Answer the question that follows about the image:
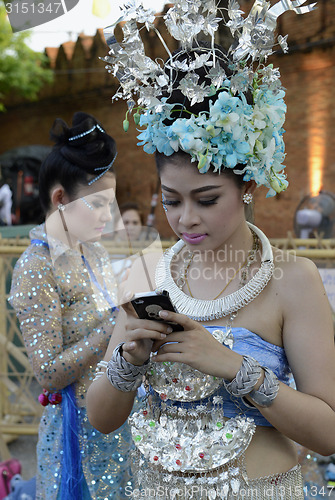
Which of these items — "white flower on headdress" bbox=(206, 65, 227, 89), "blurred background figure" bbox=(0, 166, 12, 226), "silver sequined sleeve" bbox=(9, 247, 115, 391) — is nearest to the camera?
"white flower on headdress" bbox=(206, 65, 227, 89)

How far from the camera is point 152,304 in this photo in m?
1.09

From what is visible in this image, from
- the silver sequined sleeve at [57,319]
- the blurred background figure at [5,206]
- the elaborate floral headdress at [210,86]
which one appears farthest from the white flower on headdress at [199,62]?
the blurred background figure at [5,206]

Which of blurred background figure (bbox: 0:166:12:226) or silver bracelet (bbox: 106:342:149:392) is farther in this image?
blurred background figure (bbox: 0:166:12:226)

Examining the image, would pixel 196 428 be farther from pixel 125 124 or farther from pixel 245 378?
pixel 125 124

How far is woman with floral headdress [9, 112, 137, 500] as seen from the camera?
1.86 meters

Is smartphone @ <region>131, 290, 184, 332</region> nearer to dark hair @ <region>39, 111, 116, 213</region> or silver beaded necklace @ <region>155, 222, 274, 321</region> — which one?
silver beaded necklace @ <region>155, 222, 274, 321</region>

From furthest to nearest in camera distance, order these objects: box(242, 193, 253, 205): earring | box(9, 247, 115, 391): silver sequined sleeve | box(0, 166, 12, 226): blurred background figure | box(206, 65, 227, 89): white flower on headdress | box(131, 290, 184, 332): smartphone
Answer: box(0, 166, 12, 226): blurred background figure
box(9, 247, 115, 391): silver sequined sleeve
box(242, 193, 253, 205): earring
box(206, 65, 227, 89): white flower on headdress
box(131, 290, 184, 332): smartphone

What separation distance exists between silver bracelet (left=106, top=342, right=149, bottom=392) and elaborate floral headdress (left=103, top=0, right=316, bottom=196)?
473mm

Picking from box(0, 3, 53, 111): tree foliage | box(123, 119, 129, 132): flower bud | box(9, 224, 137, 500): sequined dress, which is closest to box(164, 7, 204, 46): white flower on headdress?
box(123, 119, 129, 132): flower bud

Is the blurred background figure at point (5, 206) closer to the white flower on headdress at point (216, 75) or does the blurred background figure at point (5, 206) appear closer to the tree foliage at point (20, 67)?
the tree foliage at point (20, 67)

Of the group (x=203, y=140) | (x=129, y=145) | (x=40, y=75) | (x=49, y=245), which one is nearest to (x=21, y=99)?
(x=40, y=75)

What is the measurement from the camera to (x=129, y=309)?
1.15 meters

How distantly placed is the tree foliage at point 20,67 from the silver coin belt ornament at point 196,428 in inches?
430

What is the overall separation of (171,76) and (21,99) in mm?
12013
